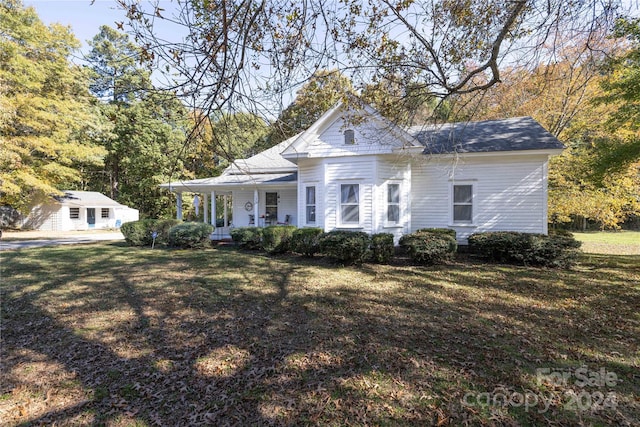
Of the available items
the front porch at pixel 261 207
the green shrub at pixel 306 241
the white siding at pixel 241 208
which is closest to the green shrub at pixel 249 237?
the green shrub at pixel 306 241

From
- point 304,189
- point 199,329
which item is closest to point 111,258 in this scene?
point 304,189

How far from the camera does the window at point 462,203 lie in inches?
476

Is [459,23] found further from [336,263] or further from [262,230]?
[262,230]

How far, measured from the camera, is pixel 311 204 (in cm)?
1309

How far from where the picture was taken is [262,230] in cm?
1214

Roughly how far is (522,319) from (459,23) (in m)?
5.19

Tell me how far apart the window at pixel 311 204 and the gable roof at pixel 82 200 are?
83.9 feet

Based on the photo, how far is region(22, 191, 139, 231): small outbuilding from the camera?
89.7 feet

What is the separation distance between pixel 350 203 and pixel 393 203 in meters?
1.68

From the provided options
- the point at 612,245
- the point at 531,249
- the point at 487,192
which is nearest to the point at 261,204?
the point at 487,192

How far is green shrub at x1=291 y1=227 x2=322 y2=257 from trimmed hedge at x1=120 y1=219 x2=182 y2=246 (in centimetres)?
706

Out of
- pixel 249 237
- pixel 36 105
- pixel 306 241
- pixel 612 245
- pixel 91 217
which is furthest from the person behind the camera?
pixel 91 217

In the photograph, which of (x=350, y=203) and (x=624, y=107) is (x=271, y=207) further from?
(x=624, y=107)

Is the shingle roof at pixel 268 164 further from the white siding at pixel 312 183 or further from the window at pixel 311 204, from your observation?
the window at pixel 311 204
